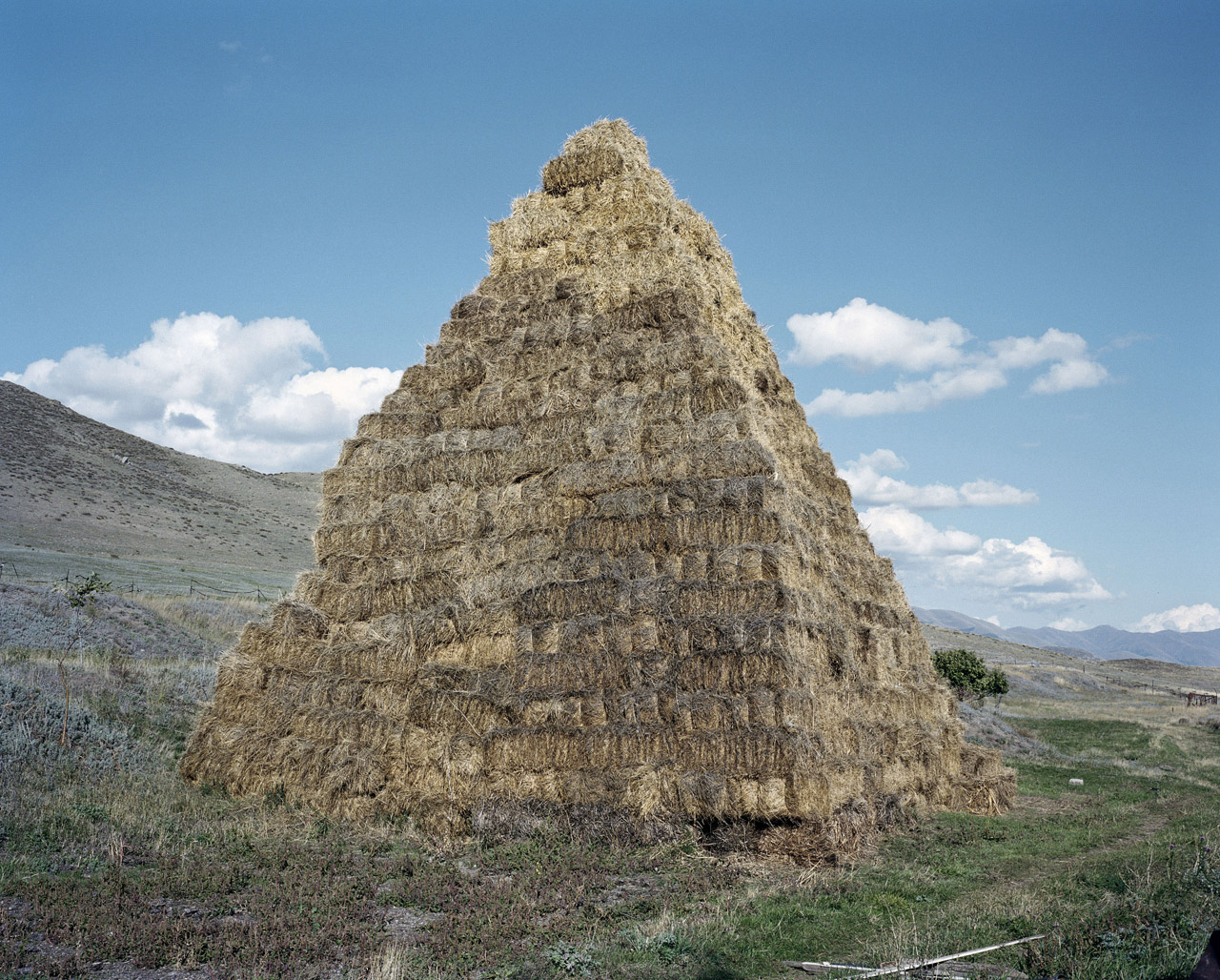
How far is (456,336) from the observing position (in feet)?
55.8

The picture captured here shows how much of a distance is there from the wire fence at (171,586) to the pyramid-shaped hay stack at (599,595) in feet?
48.0

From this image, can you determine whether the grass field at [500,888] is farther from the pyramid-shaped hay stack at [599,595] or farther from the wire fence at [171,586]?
the wire fence at [171,586]

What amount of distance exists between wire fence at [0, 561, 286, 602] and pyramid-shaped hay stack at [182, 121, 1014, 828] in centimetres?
1462

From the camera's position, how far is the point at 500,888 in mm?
9172

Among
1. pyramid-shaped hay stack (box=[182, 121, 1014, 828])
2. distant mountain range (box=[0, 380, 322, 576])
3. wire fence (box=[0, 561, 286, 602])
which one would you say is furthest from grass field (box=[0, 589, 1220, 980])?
distant mountain range (box=[0, 380, 322, 576])

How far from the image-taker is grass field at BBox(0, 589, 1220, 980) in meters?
6.98

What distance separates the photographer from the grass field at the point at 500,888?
698cm

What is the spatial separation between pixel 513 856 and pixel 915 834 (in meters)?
5.65

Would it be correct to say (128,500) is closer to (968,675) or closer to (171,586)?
(171,586)

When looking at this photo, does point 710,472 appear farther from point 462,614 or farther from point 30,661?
point 30,661

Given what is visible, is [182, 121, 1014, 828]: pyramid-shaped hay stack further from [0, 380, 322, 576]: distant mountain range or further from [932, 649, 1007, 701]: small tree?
[0, 380, 322, 576]: distant mountain range

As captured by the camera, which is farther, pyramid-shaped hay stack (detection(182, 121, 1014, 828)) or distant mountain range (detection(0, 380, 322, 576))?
distant mountain range (detection(0, 380, 322, 576))

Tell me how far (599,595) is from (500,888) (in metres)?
4.33

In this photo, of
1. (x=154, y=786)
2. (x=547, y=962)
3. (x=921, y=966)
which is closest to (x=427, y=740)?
(x=154, y=786)
